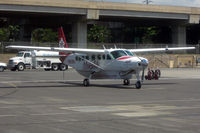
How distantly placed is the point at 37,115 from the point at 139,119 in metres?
3.22

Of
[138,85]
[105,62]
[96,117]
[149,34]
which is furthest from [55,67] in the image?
[149,34]

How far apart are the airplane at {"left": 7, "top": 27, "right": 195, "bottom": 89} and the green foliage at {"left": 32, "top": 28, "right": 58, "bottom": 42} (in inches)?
3259

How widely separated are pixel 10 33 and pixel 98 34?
23448 millimetres

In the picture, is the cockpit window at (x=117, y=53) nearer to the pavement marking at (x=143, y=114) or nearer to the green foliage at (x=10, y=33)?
the pavement marking at (x=143, y=114)

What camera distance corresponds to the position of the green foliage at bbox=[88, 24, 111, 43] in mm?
106875

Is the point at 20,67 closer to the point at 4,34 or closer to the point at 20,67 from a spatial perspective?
the point at 20,67

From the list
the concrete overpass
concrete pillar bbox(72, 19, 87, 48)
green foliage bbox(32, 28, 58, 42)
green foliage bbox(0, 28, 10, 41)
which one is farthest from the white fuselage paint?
green foliage bbox(32, 28, 58, 42)

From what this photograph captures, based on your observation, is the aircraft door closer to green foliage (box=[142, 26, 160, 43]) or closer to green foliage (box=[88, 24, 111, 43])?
green foliage (box=[142, 26, 160, 43])

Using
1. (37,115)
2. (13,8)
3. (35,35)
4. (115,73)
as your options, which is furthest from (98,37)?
(37,115)

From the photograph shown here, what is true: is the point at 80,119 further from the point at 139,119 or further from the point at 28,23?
the point at 28,23

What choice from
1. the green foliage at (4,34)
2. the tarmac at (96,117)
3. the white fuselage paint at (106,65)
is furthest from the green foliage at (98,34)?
the tarmac at (96,117)

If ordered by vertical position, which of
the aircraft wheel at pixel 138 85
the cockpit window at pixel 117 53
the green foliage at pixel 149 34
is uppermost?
the green foliage at pixel 149 34

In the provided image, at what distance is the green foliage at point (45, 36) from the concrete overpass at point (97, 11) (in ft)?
140

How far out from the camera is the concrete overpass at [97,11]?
63688mm
